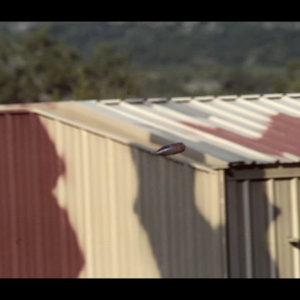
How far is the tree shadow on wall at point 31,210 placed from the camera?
1230cm

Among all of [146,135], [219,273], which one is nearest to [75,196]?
[146,135]

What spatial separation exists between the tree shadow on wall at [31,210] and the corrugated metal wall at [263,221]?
190 cm

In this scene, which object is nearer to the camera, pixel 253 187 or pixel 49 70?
pixel 253 187

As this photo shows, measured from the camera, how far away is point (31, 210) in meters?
12.4

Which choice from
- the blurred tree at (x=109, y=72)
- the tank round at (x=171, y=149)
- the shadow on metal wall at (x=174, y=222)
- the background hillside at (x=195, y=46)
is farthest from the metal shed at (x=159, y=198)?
the background hillside at (x=195, y=46)

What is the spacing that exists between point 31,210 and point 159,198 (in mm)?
1615

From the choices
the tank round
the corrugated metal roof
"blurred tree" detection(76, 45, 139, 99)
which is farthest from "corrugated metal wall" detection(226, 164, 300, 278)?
"blurred tree" detection(76, 45, 139, 99)

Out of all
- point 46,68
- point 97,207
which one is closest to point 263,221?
point 97,207

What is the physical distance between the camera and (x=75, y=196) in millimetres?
12266

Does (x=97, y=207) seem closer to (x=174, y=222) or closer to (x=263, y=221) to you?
(x=174, y=222)

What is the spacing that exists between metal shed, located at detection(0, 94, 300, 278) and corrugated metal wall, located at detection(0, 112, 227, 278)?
0.04 ft

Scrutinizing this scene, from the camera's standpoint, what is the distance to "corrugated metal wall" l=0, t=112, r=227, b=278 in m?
11.8

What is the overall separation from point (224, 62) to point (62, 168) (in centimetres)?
8318

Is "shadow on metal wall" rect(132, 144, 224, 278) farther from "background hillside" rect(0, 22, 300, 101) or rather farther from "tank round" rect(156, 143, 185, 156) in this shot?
"background hillside" rect(0, 22, 300, 101)
